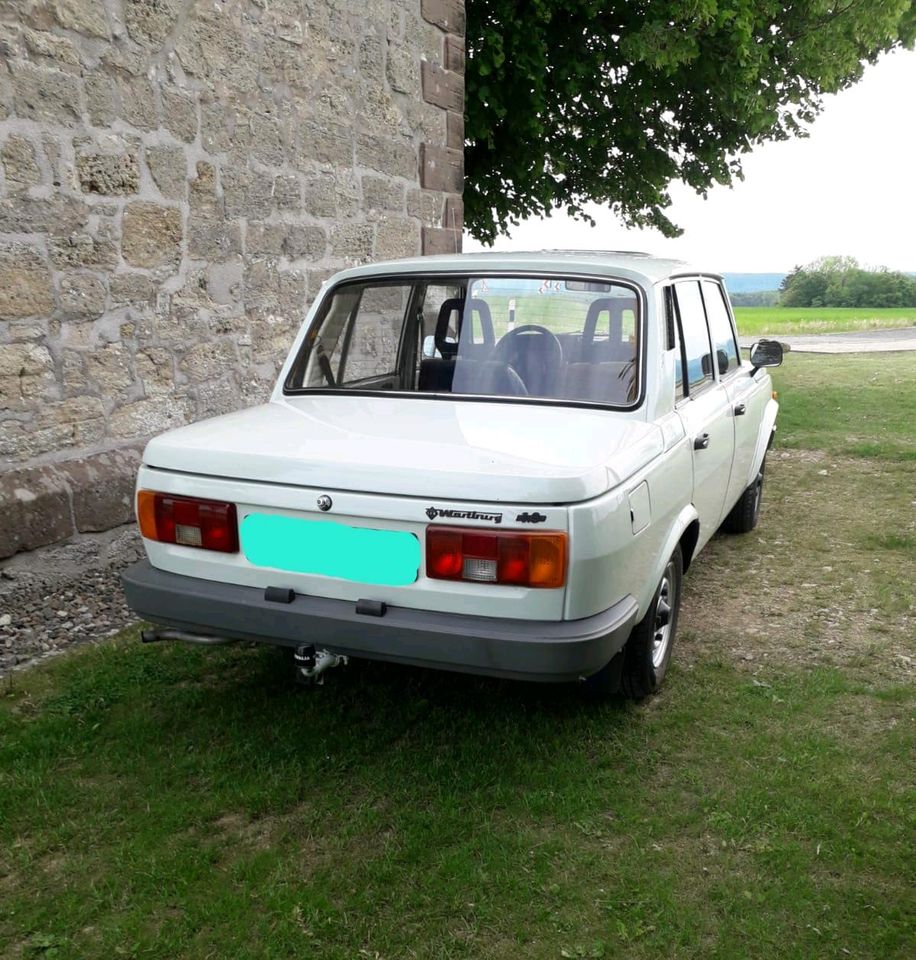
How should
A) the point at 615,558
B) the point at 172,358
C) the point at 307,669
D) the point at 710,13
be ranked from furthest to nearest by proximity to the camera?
the point at 710,13 → the point at 172,358 → the point at 307,669 → the point at 615,558

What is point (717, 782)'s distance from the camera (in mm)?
3244

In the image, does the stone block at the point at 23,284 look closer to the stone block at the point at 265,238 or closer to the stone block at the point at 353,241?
the stone block at the point at 265,238

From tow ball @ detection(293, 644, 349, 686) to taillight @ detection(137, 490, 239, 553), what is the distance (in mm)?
413

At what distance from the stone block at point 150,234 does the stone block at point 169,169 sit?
0.11 metres

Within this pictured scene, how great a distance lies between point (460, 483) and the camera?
2.78m

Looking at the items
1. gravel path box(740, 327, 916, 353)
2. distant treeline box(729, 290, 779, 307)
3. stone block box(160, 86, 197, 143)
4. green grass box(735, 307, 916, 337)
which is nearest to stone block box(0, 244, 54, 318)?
stone block box(160, 86, 197, 143)

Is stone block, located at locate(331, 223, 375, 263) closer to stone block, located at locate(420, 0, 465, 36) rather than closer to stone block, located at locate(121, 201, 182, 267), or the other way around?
stone block, located at locate(121, 201, 182, 267)

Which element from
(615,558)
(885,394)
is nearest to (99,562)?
(615,558)

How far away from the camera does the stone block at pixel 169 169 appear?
5.54 meters

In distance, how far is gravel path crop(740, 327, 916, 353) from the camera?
2368cm

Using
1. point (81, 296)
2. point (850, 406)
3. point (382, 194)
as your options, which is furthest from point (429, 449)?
point (850, 406)

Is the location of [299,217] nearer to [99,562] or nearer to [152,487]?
[99,562]

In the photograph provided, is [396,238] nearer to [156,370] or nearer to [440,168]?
[440,168]

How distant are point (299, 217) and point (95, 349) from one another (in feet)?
6.84
